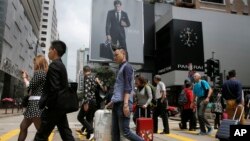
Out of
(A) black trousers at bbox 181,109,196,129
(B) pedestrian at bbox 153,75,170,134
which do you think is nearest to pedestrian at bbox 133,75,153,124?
(B) pedestrian at bbox 153,75,170,134

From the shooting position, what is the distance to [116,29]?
45875mm

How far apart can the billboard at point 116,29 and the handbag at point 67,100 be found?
40104 millimetres

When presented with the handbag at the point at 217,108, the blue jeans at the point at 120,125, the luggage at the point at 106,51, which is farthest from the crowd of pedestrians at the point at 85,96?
the luggage at the point at 106,51

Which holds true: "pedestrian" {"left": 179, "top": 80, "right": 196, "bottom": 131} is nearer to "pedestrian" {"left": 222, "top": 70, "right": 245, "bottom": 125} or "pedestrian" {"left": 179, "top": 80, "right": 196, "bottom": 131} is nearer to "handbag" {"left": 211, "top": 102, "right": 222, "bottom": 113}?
"handbag" {"left": 211, "top": 102, "right": 222, "bottom": 113}

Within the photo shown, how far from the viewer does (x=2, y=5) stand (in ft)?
136

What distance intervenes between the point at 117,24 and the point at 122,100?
1654 inches

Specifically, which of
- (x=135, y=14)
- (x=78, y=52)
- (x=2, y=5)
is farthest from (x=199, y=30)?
(x=78, y=52)

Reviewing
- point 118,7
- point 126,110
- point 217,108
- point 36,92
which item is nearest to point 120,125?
point 126,110

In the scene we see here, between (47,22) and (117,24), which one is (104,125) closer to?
(117,24)

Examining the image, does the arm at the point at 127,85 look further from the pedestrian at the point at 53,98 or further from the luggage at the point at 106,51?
the luggage at the point at 106,51

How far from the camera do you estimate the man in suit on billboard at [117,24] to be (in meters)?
45.6

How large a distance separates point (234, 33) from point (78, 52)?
471 ft

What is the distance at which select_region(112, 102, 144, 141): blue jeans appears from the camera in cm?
473

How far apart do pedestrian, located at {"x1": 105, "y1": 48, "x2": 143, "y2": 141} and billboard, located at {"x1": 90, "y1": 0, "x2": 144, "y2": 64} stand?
3966 cm
